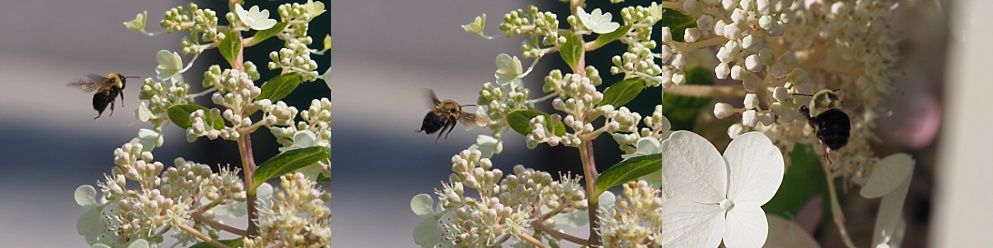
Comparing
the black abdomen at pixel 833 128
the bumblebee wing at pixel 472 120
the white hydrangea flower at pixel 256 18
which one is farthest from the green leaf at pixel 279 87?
the black abdomen at pixel 833 128

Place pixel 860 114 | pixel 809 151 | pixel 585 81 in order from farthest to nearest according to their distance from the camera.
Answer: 1. pixel 585 81
2. pixel 809 151
3. pixel 860 114

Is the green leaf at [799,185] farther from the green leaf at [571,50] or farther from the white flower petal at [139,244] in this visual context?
the white flower petal at [139,244]

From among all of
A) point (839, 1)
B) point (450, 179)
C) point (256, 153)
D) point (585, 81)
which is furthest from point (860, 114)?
point (256, 153)

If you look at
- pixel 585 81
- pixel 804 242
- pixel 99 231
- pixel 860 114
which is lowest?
pixel 99 231

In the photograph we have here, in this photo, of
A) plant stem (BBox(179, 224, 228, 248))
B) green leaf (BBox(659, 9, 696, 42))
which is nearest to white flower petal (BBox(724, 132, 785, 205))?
green leaf (BBox(659, 9, 696, 42))

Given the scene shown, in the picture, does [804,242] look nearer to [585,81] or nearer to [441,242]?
[585,81]
